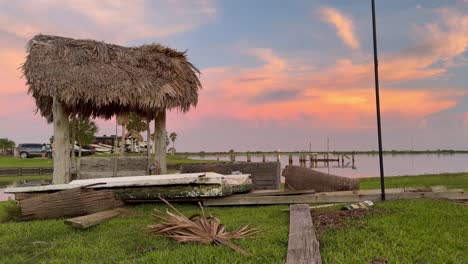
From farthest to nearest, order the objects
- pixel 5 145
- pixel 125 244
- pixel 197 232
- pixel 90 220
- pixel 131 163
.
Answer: pixel 5 145 < pixel 131 163 < pixel 90 220 < pixel 125 244 < pixel 197 232

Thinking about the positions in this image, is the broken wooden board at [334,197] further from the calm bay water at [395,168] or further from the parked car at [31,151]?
the parked car at [31,151]

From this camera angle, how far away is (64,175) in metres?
13.6

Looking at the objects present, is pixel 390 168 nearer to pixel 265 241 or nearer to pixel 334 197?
pixel 334 197

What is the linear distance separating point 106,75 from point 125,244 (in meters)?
8.22

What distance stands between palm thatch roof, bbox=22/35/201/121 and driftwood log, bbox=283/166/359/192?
4.68 meters

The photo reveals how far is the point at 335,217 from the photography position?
283 inches

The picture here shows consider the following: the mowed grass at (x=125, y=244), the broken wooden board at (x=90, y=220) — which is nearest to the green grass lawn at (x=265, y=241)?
the mowed grass at (x=125, y=244)

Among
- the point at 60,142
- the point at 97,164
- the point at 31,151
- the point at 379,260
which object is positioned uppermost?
the point at 31,151

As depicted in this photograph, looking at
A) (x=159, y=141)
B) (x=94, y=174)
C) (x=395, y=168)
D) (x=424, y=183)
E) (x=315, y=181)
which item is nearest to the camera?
(x=315, y=181)

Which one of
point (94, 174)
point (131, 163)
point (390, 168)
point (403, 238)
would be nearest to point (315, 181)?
point (403, 238)

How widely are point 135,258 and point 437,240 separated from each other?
173 inches

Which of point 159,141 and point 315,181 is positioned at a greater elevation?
point 159,141

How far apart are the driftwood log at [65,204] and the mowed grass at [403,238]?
5.27 m

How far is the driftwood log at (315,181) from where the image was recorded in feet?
37.4
